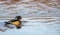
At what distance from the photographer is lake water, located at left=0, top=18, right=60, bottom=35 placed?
203 cm

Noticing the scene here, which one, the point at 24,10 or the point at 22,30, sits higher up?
the point at 24,10

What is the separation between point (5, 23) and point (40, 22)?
0.39 meters

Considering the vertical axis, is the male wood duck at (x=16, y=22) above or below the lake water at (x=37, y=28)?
above

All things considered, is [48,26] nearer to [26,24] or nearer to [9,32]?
[26,24]

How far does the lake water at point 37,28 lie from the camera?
2.03 metres

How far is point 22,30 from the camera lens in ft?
6.71

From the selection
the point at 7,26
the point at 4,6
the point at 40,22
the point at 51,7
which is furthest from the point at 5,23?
the point at 51,7

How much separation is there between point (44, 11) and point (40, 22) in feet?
0.42

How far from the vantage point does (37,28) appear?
2041mm

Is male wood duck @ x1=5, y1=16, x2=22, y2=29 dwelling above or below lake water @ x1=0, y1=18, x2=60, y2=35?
above

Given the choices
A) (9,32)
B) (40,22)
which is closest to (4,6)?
(9,32)

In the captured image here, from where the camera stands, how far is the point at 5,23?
2.05 m

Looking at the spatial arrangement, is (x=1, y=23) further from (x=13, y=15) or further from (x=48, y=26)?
(x=48, y=26)

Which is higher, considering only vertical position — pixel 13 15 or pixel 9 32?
pixel 13 15
